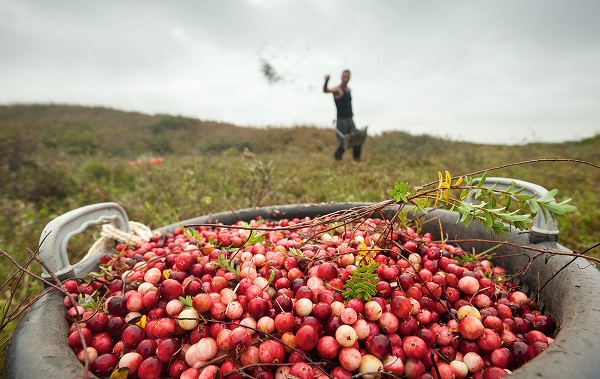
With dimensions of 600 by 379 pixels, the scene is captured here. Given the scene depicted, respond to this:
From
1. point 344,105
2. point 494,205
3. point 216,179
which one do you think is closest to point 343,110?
point 344,105

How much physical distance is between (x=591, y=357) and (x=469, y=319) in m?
0.50

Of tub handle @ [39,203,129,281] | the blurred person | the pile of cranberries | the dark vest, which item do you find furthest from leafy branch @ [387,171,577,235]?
the dark vest

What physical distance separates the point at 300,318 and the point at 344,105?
9432mm

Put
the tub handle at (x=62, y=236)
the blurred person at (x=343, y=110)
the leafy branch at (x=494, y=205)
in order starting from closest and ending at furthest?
1. the leafy branch at (x=494, y=205)
2. the tub handle at (x=62, y=236)
3. the blurred person at (x=343, y=110)

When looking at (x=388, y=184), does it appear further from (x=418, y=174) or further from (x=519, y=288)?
(x=519, y=288)

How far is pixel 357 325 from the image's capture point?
131cm

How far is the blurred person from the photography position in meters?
9.82

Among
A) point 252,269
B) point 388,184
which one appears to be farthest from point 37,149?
point 252,269

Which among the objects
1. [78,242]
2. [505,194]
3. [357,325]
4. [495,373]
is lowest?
[78,242]

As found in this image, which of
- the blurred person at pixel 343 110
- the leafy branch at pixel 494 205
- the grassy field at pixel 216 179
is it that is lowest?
the grassy field at pixel 216 179

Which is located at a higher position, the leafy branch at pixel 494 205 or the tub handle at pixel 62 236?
the leafy branch at pixel 494 205

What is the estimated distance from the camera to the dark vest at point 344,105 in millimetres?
10008

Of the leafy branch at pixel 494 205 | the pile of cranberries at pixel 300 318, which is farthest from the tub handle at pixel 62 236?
the leafy branch at pixel 494 205

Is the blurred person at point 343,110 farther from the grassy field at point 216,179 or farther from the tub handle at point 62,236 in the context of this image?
the tub handle at point 62,236
